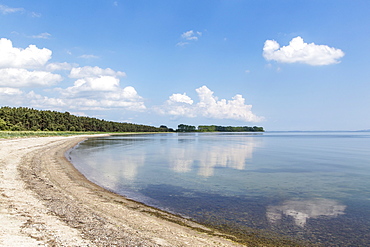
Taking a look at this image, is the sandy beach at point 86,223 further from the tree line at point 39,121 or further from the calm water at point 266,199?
the tree line at point 39,121

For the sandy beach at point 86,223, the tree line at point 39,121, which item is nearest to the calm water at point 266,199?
the sandy beach at point 86,223

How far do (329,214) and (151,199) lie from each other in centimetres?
872

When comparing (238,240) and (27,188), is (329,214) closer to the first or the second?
(238,240)

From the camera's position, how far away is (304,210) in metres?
12.5

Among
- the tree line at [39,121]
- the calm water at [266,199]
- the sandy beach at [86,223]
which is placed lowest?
the calm water at [266,199]

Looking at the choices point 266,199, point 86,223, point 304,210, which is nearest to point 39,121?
point 266,199

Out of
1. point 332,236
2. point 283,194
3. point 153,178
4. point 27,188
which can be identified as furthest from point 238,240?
point 153,178

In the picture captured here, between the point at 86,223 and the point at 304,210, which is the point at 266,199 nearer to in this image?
the point at 304,210

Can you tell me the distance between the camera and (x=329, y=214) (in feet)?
39.0

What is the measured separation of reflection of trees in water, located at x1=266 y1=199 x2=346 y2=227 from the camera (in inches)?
445

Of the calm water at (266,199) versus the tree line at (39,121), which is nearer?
the calm water at (266,199)

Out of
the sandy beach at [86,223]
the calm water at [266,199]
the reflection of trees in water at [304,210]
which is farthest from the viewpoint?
the reflection of trees in water at [304,210]

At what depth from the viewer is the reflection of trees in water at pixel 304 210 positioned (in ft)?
37.1

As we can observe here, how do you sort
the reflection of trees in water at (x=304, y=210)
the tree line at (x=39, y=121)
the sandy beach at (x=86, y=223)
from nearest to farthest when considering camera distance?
the sandy beach at (x=86, y=223) < the reflection of trees in water at (x=304, y=210) < the tree line at (x=39, y=121)
